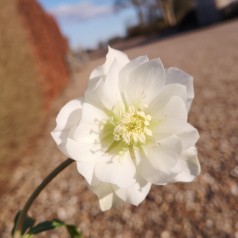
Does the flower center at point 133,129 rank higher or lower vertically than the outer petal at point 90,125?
lower

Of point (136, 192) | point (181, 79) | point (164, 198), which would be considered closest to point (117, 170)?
point (136, 192)

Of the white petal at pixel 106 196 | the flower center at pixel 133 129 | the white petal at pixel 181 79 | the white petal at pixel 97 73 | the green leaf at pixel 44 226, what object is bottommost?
the green leaf at pixel 44 226

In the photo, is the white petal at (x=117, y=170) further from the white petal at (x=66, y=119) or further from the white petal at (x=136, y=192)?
the white petal at (x=66, y=119)

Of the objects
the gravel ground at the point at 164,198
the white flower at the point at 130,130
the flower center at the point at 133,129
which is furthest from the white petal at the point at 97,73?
the gravel ground at the point at 164,198

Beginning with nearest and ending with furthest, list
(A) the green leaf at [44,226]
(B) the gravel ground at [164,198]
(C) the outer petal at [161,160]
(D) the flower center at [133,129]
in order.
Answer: (C) the outer petal at [161,160]
(D) the flower center at [133,129]
(A) the green leaf at [44,226]
(B) the gravel ground at [164,198]

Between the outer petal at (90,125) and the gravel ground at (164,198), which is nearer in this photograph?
the outer petal at (90,125)

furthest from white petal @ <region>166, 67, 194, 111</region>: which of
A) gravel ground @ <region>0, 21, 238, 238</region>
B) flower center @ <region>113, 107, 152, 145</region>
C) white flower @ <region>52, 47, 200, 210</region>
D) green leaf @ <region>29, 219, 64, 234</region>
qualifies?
gravel ground @ <region>0, 21, 238, 238</region>

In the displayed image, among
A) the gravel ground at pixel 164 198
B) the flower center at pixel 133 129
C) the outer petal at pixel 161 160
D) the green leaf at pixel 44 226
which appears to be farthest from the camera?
the gravel ground at pixel 164 198

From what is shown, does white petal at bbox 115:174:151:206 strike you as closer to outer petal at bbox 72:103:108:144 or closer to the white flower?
the white flower

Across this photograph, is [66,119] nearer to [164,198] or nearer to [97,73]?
[97,73]
